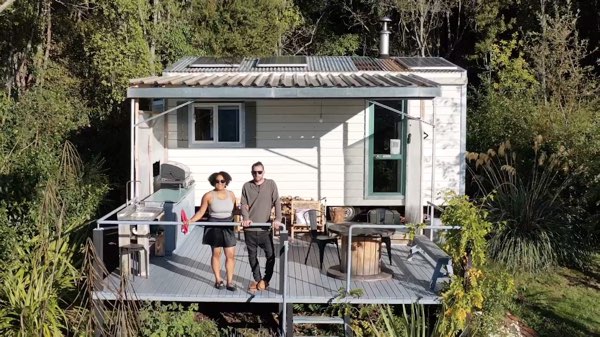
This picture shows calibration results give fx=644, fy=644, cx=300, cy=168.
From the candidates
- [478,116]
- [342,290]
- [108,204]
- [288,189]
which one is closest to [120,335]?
[342,290]

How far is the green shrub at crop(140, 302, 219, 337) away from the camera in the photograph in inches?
280

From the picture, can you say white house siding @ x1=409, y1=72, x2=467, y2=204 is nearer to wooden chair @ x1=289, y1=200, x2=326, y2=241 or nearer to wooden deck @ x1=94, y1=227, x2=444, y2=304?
wooden chair @ x1=289, y1=200, x2=326, y2=241

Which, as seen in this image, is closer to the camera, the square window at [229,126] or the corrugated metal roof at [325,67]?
the corrugated metal roof at [325,67]

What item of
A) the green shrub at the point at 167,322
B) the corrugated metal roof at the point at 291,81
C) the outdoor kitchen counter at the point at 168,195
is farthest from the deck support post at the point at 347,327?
the outdoor kitchen counter at the point at 168,195

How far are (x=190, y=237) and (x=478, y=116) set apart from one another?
8.39m

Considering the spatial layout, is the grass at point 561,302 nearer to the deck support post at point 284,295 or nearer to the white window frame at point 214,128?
the deck support post at point 284,295

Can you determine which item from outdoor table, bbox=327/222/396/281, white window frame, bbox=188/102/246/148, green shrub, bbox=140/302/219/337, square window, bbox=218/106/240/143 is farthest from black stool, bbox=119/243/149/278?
square window, bbox=218/106/240/143

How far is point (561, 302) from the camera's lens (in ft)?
29.9

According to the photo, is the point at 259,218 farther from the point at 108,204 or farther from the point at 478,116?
the point at 478,116

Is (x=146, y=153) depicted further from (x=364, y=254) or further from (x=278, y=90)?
(x=364, y=254)

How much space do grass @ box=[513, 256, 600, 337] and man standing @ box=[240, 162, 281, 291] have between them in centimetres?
357

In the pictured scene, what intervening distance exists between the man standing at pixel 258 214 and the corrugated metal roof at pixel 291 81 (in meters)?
1.89

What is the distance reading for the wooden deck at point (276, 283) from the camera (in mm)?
7385

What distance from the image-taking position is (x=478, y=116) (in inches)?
622
